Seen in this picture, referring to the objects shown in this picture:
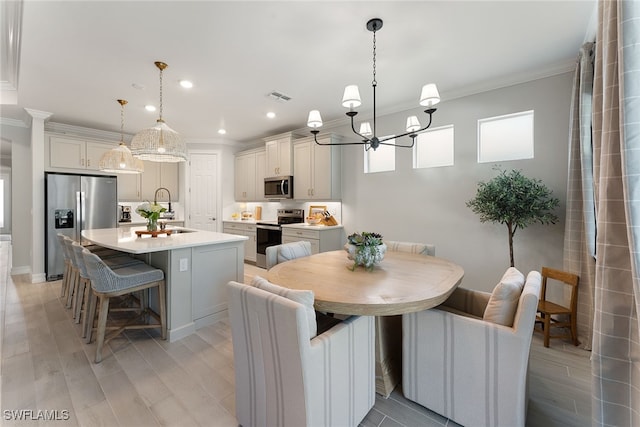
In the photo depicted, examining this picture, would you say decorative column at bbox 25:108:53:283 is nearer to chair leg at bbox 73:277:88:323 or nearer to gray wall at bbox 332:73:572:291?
chair leg at bbox 73:277:88:323

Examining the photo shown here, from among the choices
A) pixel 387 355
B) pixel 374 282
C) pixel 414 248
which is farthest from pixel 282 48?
pixel 387 355

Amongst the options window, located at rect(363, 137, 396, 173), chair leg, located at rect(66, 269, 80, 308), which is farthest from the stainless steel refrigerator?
window, located at rect(363, 137, 396, 173)

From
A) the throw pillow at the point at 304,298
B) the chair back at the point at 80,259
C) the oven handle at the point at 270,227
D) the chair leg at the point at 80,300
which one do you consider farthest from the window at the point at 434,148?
the chair leg at the point at 80,300

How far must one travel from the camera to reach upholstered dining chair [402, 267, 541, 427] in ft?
4.30

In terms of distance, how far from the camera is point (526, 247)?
2951 millimetres

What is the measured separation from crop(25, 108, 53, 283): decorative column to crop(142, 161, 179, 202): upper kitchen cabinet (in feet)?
4.97

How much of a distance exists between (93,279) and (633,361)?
3.15m

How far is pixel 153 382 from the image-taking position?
188 cm

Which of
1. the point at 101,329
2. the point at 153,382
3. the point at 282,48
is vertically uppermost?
the point at 282,48

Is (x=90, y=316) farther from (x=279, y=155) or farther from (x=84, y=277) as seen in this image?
(x=279, y=155)

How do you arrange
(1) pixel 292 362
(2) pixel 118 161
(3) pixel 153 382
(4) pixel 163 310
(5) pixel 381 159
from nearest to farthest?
(1) pixel 292 362
(3) pixel 153 382
(4) pixel 163 310
(2) pixel 118 161
(5) pixel 381 159

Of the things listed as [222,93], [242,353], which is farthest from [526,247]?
[222,93]

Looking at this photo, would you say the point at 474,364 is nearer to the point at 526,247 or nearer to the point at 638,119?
the point at 638,119

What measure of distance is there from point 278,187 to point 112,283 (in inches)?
127
